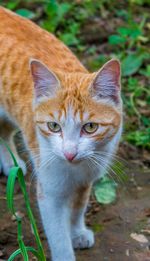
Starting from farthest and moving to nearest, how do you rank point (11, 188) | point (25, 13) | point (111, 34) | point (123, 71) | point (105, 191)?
point (111, 34) → point (25, 13) → point (123, 71) → point (105, 191) → point (11, 188)

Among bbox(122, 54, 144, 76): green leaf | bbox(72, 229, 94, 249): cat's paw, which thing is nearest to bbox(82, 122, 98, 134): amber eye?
bbox(72, 229, 94, 249): cat's paw

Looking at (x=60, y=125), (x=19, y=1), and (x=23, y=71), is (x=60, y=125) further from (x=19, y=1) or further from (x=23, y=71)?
(x=19, y=1)

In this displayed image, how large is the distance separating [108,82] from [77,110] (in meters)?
0.20

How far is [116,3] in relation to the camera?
20.3 ft

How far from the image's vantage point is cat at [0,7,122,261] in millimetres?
2924

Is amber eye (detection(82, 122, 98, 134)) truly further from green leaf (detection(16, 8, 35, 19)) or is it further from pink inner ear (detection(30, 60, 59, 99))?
Result: green leaf (detection(16, 8, 35, 19))

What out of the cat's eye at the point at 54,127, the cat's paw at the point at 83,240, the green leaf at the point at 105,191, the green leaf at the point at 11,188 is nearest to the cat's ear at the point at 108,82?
the cat's eye at the point at 54,127

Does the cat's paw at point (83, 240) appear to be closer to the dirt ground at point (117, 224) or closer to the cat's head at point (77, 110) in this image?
the dirt ground at point (117, 224)

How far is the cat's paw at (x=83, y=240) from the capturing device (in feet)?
11.8

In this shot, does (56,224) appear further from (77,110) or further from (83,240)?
(77,110)

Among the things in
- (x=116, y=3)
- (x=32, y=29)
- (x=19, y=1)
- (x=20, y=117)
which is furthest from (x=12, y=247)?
(x=116, y=3)

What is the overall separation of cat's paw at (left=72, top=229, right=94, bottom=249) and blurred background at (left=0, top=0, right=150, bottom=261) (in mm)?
49

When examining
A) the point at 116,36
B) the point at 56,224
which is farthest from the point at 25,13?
the point at 56,224

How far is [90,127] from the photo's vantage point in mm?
2932
